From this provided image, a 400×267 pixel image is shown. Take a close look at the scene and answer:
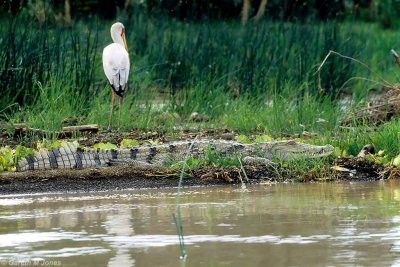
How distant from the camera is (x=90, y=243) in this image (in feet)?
15.2

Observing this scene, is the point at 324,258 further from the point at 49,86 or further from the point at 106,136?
the point at 49,86

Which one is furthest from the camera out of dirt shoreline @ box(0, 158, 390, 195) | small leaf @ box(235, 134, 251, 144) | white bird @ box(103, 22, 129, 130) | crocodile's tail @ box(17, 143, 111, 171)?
white bird @ box(103, 22, 129, 130)

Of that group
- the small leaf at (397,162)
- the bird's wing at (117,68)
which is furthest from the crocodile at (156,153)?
the bird's wing at (117,68)

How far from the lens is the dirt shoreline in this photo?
22.5 ft

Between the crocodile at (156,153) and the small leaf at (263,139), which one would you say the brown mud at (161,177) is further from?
the small leaf at (263,139)

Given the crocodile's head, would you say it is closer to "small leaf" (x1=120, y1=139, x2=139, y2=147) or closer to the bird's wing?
"small leaf" (x1=120, y1=139, x2=139, y2=147)

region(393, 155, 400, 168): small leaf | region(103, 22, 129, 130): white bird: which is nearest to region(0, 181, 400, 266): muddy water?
region(393, 155, 400, 168): small leaf

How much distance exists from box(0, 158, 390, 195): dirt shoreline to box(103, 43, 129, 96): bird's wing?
2.91 meters

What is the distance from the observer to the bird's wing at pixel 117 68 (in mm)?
10008

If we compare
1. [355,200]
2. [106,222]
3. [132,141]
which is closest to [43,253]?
[106,222]

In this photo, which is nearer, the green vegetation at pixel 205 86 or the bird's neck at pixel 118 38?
the green vegetation at pixel 205 86

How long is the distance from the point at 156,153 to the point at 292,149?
99 centimetres

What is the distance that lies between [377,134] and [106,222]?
10.6ft

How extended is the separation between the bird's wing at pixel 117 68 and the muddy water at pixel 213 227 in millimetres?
3403
